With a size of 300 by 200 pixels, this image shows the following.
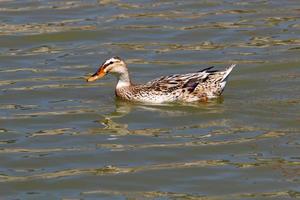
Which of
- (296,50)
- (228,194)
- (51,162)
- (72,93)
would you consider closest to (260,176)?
(228,194)

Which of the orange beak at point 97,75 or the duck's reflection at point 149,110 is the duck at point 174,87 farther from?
the duck's reflection at point 149,110

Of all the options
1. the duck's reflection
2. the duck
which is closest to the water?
the duck's reflection

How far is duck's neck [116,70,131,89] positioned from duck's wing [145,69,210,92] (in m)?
0.27

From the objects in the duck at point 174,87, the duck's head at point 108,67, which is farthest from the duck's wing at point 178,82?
the duck's head at point 108,67

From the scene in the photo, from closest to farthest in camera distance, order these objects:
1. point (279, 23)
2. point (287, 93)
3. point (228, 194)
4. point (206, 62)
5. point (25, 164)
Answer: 1. point (228, 194)
2. point (25, 164)
3. point (287, 93)
4. point (206, 62)
5. point (279, 23)

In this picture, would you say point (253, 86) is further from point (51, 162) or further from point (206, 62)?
point (51, 162)

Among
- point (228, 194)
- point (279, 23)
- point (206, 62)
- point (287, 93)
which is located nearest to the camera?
point (228, 194)

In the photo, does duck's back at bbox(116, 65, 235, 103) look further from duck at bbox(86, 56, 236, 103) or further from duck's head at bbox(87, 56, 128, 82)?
duck's head at bbox(87, 56, 128, 82)

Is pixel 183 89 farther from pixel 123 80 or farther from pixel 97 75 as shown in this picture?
pixel 97 75

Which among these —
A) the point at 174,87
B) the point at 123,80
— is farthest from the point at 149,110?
the point at 123,80

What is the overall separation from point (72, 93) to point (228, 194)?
4.83 m

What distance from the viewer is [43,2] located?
806 inches

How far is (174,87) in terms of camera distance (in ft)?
50.5

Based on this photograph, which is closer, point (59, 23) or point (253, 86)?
point (253, 86)
